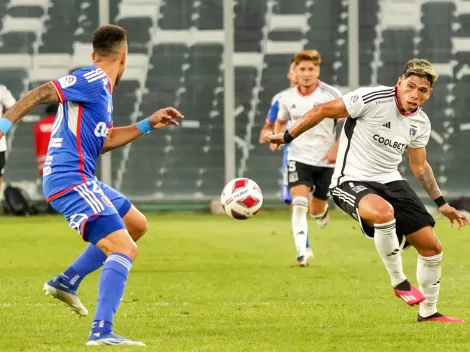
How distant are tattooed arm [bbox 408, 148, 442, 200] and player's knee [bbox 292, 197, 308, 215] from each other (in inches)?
175

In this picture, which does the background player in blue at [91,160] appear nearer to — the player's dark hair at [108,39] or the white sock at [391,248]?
the player's dark hair at [108,39]

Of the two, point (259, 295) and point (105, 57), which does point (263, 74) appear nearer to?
point (259, 295)

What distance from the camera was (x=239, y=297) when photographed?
35.1ft

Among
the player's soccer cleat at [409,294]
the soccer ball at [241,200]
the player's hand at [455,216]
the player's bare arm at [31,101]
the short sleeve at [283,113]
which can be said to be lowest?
the short sleeve at [283,113]

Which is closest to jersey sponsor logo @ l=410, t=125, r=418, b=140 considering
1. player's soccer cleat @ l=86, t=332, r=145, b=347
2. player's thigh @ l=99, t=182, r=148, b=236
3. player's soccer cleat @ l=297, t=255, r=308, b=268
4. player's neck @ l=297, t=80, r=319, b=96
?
player's thigh @ l=99, t=182, r=148, b=236

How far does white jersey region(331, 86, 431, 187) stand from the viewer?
30.7 feet

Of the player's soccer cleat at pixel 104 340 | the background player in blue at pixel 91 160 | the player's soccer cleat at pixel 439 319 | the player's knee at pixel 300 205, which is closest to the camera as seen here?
the player's soccer cleat at pixel 104 340

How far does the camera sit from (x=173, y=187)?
78.9 ft

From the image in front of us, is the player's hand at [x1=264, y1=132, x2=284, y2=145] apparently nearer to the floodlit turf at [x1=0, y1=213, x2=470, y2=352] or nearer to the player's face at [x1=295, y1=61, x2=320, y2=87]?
the floodlit turf at [x1=0, y1=213, x2=470, y2=352]

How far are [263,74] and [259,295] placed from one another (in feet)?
44.5

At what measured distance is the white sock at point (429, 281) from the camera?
9.03 meters

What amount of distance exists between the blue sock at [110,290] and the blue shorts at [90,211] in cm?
20

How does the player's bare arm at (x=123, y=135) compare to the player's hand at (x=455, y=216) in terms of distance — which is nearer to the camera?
the player's bare arm at (x=123, y=135)

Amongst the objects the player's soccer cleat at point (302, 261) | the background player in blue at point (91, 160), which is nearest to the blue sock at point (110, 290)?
the background player in blue at point (91, 160)
